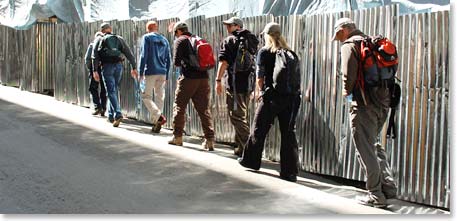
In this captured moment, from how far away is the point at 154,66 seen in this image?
32.8 feet

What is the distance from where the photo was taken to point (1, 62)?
59.1 ft

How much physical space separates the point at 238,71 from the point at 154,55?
2394mm

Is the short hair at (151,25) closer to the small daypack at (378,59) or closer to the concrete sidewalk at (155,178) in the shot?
the concrete sidewalk at (155,178)

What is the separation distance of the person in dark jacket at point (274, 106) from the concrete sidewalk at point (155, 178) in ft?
0.99

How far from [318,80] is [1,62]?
1319 centimetres

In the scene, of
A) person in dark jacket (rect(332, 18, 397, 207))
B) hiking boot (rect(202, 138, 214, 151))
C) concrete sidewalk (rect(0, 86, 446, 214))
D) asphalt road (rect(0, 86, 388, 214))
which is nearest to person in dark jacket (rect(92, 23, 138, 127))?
concrete sidewalk (rect(0, 86, 446, 214))

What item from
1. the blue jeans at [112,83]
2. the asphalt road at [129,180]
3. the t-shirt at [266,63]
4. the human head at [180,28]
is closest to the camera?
the asphalt road at [129,180]

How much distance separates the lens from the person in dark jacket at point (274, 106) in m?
7.07

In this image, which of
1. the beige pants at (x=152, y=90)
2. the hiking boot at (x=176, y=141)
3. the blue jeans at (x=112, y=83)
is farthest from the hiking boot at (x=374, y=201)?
the blue jeans at (x=112, y=83)

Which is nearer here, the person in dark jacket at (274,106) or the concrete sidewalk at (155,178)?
the concrete sidewalk at (155,178)

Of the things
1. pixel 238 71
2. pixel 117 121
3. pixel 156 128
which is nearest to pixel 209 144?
pixel 238 71

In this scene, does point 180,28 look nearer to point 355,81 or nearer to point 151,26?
point 151,26

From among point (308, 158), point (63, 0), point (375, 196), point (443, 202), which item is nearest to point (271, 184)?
point (308, 158)

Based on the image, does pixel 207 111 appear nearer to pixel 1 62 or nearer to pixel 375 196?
pixel 375 196
